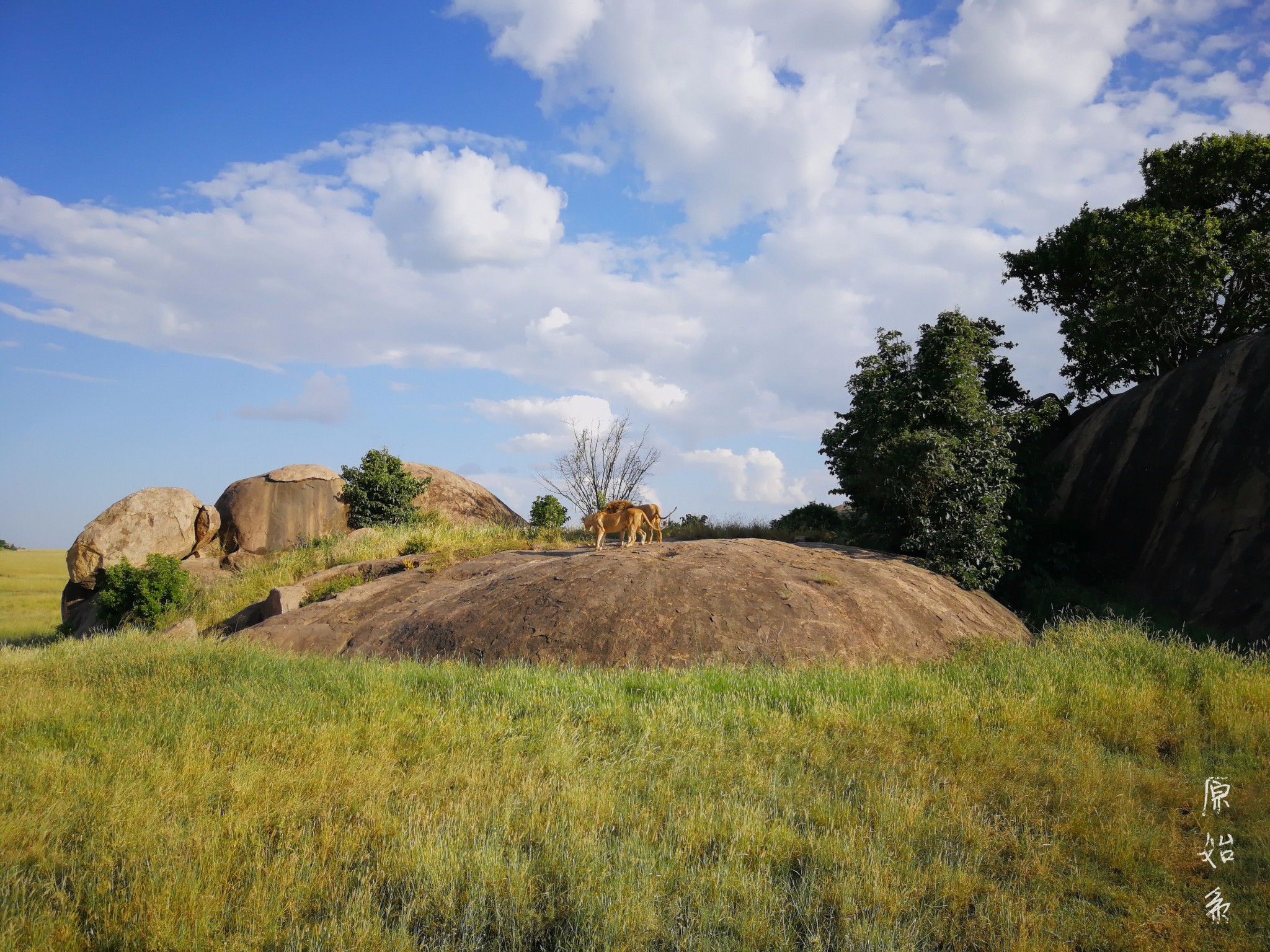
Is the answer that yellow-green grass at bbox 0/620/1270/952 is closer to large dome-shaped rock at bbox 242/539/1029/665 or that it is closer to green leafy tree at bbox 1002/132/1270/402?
large dome-shaped rock at bbox 242/539/1029/665

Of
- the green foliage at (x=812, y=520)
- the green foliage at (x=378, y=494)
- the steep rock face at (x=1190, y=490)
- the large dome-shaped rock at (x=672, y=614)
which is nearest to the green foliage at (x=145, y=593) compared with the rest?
the green foliage at (x=378, y=494)

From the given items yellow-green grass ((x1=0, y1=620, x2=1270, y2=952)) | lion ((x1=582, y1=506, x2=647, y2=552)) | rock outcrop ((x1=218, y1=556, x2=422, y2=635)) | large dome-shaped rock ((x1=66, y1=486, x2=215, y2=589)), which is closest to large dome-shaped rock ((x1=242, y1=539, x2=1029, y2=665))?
lion ((x1=582, y1=506, x2=647, y2=552))

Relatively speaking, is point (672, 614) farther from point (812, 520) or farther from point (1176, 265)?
point (1176, 265)

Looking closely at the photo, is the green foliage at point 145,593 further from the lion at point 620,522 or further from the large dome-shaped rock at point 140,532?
the lion at point 620,522

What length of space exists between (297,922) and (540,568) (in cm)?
904

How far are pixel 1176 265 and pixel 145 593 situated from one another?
1095 inches

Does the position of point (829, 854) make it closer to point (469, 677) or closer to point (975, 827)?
point (975, 827)

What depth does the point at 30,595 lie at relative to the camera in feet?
113

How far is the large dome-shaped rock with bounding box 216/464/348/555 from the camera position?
23.8m

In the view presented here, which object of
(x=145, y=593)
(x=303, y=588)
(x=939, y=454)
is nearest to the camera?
(x=939, y=454)

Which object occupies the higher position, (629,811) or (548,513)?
(548,513)

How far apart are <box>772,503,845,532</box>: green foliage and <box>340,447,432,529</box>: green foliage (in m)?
12.0

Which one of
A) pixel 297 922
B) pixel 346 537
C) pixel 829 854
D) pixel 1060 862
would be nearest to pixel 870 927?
pixel 829 854

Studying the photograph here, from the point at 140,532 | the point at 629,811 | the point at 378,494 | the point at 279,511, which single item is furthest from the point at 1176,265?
the point at 140,532
